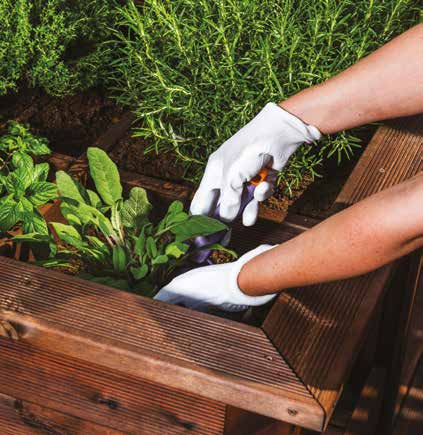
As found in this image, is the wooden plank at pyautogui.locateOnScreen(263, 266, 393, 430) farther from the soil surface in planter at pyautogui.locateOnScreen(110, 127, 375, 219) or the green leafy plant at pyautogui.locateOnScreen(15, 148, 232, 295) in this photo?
the soil surface in planter at pyautogui.locateOnScreen(110, 127, 375, 219)

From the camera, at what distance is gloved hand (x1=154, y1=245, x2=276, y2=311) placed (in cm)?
110

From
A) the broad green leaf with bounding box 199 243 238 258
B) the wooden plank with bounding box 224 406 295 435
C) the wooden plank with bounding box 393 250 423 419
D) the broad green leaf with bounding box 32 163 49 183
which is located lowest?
the wooden plank with bounding box 393 250 423 419

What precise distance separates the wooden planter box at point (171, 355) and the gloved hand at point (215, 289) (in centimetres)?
10

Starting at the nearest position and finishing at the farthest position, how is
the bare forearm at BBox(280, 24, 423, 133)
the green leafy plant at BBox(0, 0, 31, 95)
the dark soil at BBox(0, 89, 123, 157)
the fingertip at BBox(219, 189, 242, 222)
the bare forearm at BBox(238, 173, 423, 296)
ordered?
the bare forearm at BBox(238, 173, 423, 296)
the bare forearm at BBox(280, 24, 423, 133)
the fingertip at BBox(219, 189, 242, 222)
the green leafy plant at BBox(0, 0, 31, 95)
the dark soil at BBox(0, 89, 123, 157)

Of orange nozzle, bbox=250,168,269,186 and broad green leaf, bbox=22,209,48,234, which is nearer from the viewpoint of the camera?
broad green leaf, bbox=22,209,48,234

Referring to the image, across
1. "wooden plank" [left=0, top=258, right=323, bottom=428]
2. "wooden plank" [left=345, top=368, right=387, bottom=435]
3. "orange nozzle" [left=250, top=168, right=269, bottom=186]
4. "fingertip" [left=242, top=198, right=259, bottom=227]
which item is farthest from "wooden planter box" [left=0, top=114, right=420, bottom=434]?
"wooden plank" [left=345, top=368, right=387, bottom=435]

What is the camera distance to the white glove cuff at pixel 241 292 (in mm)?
1089

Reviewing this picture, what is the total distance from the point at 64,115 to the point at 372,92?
2.58ft

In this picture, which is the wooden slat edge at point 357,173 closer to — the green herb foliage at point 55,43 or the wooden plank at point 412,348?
the wooden plank at point 412,348

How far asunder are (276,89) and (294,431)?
68 centimetres

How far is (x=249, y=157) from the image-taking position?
1259mm

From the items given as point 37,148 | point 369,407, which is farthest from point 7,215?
point 369,407

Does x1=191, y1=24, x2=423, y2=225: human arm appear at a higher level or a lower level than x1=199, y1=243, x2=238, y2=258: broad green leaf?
higher

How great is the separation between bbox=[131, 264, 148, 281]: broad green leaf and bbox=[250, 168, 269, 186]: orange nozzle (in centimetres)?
31
